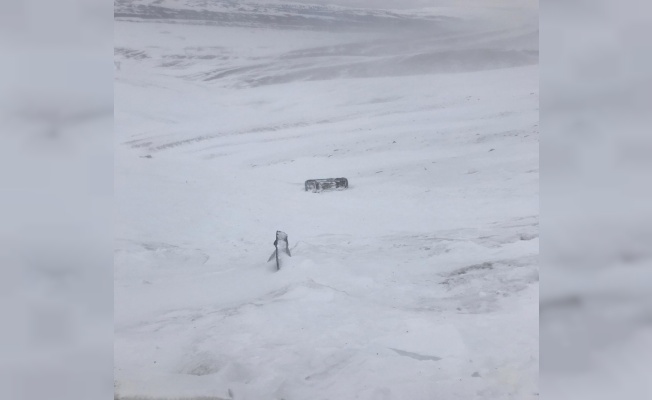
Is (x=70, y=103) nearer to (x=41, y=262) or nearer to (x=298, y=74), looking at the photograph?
(x=41, y=262)

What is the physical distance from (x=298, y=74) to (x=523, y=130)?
0.81 metres

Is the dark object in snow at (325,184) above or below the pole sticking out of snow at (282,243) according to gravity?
above

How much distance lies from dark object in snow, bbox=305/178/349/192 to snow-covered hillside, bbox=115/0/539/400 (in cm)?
2

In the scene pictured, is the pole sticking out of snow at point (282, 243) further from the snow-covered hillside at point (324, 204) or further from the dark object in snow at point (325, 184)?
the dark object in snow at point (325, 184)

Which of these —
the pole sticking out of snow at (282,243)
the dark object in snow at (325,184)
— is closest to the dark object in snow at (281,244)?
the pole sticking out of snow at (282,243)

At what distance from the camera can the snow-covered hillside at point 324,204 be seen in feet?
5.62

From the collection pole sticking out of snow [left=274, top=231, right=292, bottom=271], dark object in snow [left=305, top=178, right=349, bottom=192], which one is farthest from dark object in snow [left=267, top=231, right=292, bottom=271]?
dark object in snow [left=305, top=178, right=349, bottom=192]

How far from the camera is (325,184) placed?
71.6 inches

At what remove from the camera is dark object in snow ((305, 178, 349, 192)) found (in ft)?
5.96

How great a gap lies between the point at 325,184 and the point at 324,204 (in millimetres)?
69

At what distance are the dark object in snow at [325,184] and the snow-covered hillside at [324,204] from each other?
0.07 feet

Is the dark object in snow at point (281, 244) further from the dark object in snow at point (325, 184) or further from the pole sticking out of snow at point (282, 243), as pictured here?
the dark object in snow at point (325, 184)

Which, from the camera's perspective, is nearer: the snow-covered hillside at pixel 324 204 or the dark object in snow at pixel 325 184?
the snow-covered hillside at pixel 324 204

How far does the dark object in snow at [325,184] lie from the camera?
182 centimetres
